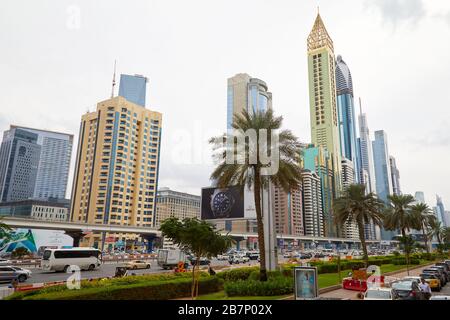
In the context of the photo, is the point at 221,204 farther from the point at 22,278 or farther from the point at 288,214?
the point at 288,214

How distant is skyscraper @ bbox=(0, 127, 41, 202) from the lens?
9850 cm

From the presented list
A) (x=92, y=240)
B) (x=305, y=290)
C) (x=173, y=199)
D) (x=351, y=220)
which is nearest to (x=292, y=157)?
(x=305, y=290)

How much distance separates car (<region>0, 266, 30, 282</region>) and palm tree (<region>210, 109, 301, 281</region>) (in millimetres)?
20163

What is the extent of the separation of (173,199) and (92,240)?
74.5 metres

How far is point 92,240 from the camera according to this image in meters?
108

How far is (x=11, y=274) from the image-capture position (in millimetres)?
29031

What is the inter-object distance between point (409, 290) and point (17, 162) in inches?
5076

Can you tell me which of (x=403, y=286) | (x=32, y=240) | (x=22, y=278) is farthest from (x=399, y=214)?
(x=32, y=240)

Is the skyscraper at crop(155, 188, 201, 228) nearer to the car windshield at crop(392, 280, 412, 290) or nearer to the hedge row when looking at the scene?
the hedge row

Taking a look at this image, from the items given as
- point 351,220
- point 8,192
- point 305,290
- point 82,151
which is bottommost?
point 305,290

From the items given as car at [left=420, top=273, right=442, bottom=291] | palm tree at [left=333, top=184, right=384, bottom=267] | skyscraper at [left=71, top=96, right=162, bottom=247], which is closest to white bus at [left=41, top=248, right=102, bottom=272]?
palm tree at [left=333, top=184, right=384, bottom=267]

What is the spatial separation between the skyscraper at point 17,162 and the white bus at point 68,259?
69612 millimetres
